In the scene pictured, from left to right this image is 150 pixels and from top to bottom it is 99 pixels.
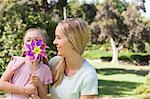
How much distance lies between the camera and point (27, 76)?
8.11 ft

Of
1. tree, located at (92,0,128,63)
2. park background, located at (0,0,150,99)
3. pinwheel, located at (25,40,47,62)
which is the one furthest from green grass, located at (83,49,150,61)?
pinwheel, located at (25,40,47,62)

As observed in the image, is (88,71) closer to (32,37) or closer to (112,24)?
(32,37)

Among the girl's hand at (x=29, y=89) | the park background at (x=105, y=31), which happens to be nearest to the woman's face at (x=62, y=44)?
the girl's hand at (x=29, y=89)

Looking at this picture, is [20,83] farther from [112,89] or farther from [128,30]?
[128,30]

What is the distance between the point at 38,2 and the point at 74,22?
60.5ft

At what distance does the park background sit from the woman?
40.6 ft

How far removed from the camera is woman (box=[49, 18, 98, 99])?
234cm

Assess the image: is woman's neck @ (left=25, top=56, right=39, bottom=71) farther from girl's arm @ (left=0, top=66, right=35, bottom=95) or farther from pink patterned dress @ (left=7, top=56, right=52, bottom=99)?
girl's arm @ (left=0, top=66, right=35, bottom=95)

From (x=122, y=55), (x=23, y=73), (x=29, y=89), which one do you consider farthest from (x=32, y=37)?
(x=122, y=55)

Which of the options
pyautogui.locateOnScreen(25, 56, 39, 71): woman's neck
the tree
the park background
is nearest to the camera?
pyautogui.locateOnScreen(25, 56, 39, 71): woman's neck

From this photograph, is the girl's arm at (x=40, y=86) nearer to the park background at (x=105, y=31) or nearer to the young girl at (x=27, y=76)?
the young girl at (x=27, y=76)

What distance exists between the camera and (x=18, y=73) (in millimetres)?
2488

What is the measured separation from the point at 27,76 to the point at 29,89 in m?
0.12

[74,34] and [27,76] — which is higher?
[74,34]
